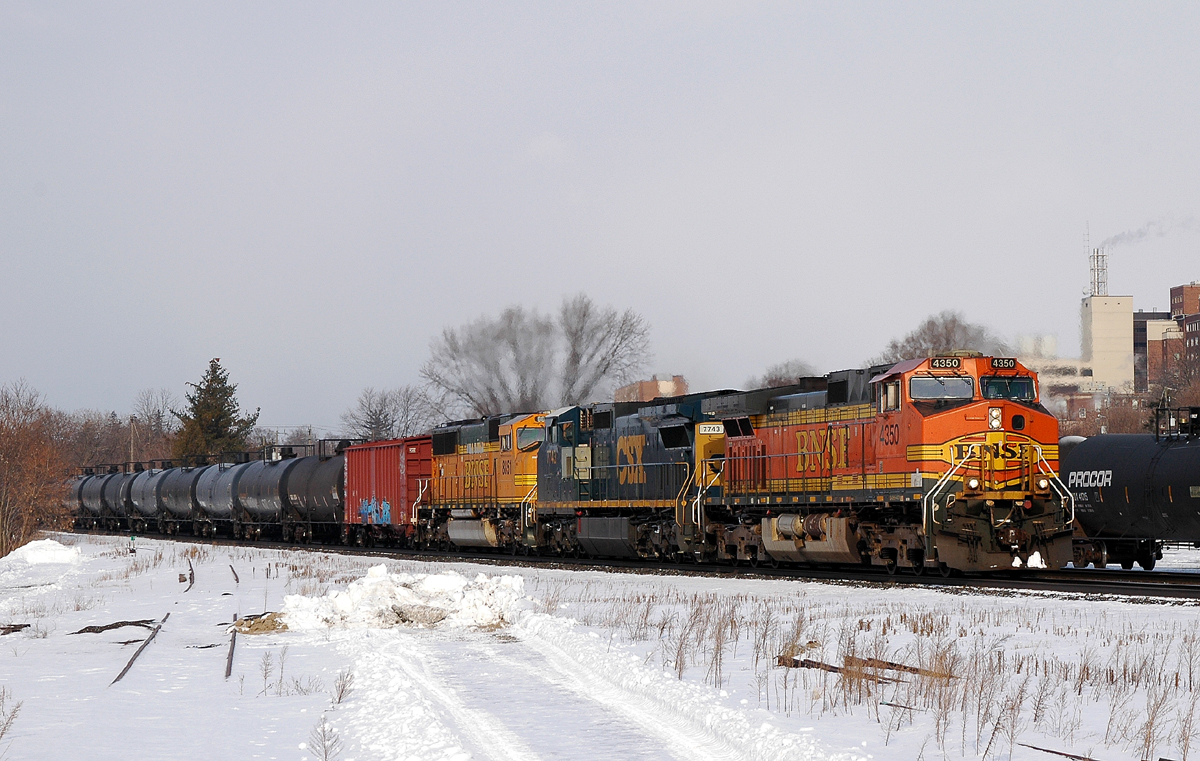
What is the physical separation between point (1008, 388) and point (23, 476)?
131ft

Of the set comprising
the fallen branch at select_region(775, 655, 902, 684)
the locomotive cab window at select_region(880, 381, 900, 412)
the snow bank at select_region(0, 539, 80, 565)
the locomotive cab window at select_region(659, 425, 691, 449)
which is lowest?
the snow bank at select_region(0, 539, 80, 565)

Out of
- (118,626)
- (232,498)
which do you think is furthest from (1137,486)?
(232,498)

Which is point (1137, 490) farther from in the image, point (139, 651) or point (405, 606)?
point (139, 651)

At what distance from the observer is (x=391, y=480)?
40.8m

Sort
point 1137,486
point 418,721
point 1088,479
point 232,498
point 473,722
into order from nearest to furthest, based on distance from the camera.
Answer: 1. point 418,721
2. point 473,722
3. point 1137,486
4. point 1088,479
5. point 232,498

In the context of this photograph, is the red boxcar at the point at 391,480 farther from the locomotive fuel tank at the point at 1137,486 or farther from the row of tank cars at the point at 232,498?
the locomotive fuel tank at the point at 1137,486

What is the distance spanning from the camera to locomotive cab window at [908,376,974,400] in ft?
67.4

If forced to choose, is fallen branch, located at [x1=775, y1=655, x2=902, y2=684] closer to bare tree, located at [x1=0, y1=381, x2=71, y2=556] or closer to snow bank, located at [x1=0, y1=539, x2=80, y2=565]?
snow bank, located at [x1=0, y1=539, x2=80, y2=565]

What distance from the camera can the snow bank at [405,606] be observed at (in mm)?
16156

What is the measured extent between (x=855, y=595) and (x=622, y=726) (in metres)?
10.5

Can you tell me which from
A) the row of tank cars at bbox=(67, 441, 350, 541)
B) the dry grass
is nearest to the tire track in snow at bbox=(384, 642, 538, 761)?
the dry grass

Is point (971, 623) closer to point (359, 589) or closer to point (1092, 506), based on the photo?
point (359, 589)

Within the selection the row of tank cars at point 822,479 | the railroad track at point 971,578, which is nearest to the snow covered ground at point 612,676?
the railroad track at point 971,578

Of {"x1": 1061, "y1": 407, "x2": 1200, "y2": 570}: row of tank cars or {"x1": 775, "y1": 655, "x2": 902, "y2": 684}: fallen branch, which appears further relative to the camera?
{"x1": 1061, "y1": 407, "x2": 1200, "y2": 570}: row of tank cars
